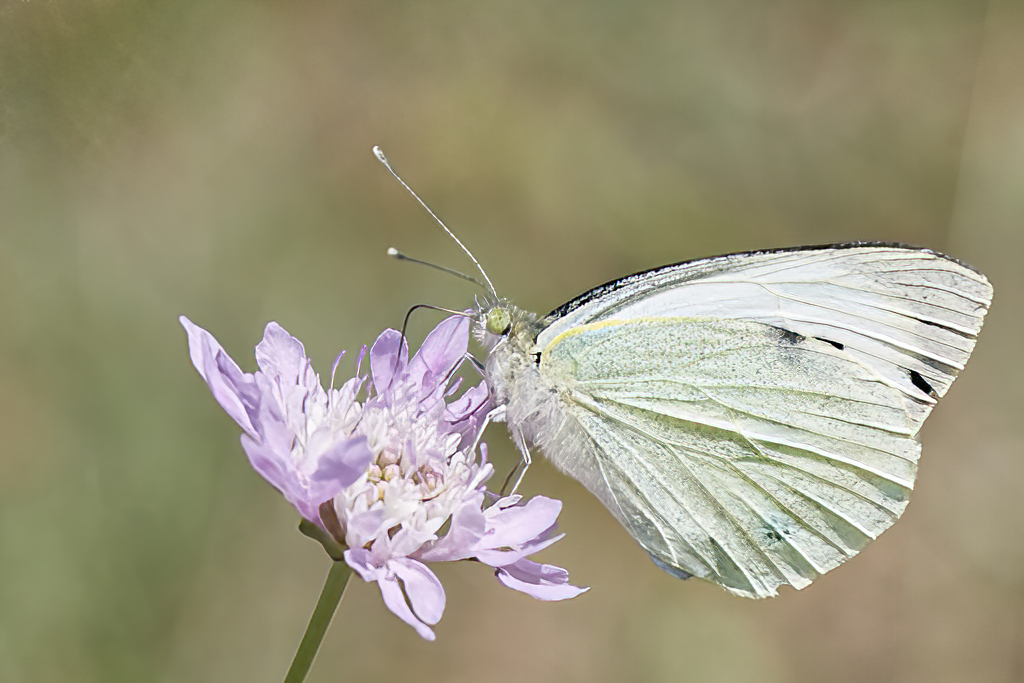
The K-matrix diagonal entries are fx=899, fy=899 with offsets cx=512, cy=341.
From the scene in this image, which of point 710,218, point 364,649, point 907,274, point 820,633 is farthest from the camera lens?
point 710,218

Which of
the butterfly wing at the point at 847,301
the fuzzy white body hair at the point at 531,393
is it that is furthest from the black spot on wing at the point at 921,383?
the fuzzy white body hair at the point at 531,393

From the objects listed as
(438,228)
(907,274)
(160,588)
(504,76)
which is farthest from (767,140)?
(160,588)

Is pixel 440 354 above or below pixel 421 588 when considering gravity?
above

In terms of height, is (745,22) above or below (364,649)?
above

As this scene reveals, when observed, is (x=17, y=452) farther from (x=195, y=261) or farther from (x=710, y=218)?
(x=710, y=218)

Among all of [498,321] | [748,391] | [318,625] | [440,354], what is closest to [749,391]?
[748,391]

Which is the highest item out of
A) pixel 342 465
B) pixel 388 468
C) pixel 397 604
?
pixel 388 468

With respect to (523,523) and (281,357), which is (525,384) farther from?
(281,357)
